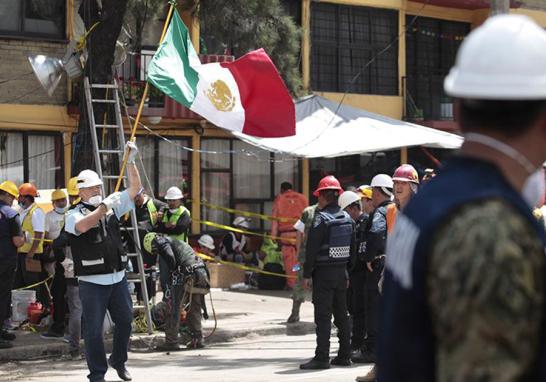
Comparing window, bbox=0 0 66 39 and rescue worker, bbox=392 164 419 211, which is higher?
window, bbox=0 0 66 39

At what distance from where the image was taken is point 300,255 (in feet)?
47.3

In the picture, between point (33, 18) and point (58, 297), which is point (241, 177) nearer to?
point (33, 18)

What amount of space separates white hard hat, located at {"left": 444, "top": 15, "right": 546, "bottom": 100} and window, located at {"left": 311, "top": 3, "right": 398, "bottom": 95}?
919 inches

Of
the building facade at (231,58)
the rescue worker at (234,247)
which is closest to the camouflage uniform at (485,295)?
the building facade at (231,58)

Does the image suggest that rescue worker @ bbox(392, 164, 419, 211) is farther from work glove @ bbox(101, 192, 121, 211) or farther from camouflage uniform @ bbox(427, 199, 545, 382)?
camouflage uniform @ bbox(427, 199, 545, 382)

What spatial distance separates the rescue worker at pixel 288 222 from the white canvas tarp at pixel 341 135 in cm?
121

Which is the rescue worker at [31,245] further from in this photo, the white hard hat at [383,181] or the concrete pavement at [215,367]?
the white hard hat at [383,181]

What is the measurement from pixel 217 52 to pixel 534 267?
21.1 meters

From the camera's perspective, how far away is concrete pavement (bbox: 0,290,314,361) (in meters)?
13.4

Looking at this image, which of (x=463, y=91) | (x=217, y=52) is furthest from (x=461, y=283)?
(x=217, y=52)

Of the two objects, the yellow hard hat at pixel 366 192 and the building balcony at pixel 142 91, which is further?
the building balcony at pixel 142 91

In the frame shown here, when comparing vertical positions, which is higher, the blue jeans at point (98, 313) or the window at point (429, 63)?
the window at point (429, 63)

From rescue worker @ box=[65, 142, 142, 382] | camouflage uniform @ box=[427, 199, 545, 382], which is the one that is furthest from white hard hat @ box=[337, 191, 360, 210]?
camouflage uniform @ box=[427, 199, 545, 382]

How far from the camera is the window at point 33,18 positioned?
67.2 ft
